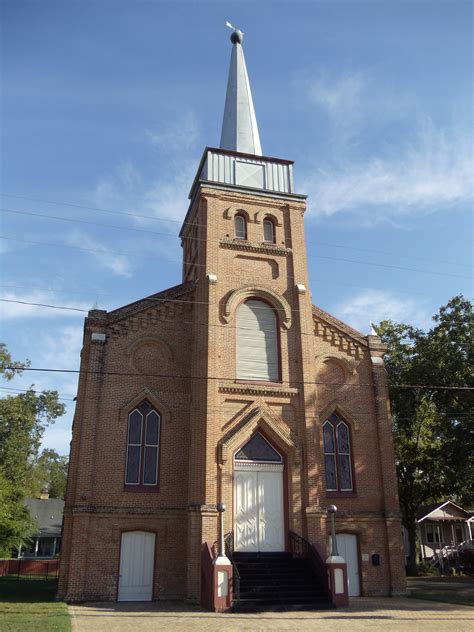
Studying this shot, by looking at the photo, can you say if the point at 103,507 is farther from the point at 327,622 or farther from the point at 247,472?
the point at 327,622

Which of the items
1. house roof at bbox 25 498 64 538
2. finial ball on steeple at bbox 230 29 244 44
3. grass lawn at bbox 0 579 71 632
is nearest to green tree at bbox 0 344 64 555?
house roof at bbox 25 498 64 538

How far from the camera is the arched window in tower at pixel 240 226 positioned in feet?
77.0

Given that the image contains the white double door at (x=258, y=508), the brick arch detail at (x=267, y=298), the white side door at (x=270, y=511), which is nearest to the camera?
the white double door at (x=258, y=508)

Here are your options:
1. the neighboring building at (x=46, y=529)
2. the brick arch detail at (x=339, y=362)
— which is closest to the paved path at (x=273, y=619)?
the brick arch detail at (x=339, y=362)

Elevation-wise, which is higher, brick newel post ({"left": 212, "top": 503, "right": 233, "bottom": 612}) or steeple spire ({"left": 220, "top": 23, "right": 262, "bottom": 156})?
steeple spire ({"left": 220, "top": 23, "right": 262, "bottom": 156})

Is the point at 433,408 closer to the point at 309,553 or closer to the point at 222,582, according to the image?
the point at 309,553

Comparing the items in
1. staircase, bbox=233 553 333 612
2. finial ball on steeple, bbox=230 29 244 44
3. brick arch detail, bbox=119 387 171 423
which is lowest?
staircase, bbox=233 553 333 612

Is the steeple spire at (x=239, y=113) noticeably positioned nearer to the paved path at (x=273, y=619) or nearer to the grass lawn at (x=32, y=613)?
the paved path at (x=273, y=619)

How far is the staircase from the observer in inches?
627

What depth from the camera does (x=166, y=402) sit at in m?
20.7

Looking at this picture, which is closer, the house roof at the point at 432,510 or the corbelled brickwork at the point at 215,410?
the corbelled brickwork at the point at 215,410

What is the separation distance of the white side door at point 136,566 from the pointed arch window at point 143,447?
1634 mm

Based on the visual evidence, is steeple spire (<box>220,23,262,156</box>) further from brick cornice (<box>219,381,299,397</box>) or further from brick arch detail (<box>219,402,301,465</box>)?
brick arch detail (<box>219,402,301,465</box>)

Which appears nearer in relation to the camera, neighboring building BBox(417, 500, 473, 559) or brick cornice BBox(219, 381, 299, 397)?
brick cornice BBox(219, 381, 299, 397)
